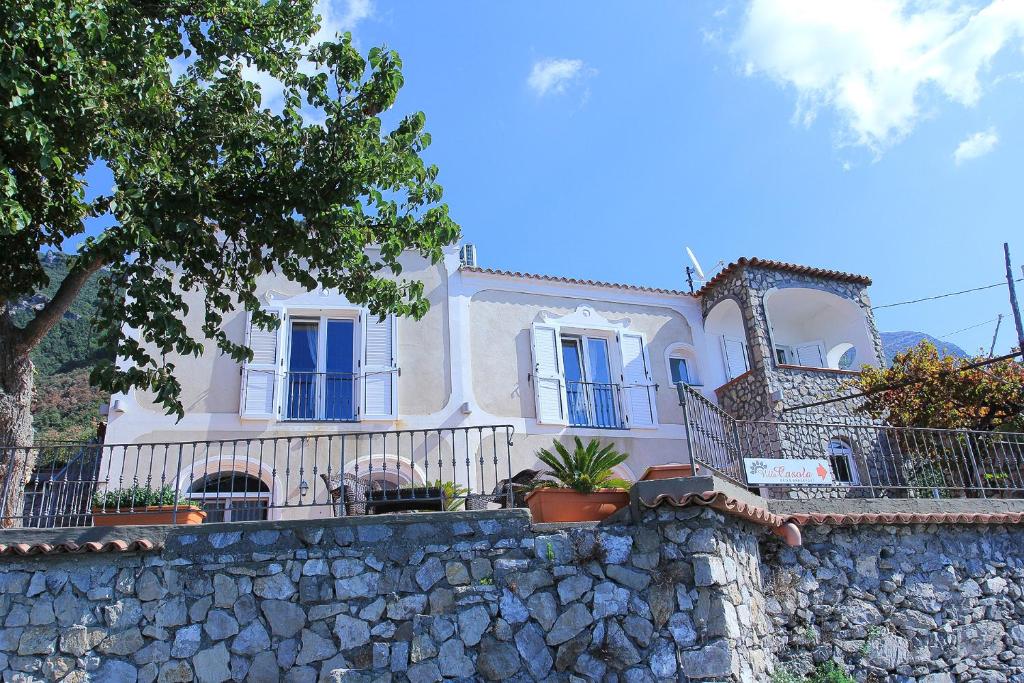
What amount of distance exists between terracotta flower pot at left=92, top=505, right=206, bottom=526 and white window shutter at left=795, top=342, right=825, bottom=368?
457 inches

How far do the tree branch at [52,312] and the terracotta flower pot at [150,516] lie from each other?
1817 millimetres

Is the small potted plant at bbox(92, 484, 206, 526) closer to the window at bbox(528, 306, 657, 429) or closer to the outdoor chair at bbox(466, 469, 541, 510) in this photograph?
the outdoor chair at bbox(466, 469, 541, 510)

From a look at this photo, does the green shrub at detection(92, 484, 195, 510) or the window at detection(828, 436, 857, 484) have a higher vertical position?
the window at detection(828, 436, 857, 484)

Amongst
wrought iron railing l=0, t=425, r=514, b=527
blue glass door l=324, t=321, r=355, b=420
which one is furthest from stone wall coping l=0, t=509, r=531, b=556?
blue glass door l=324, t=321, r=355, b=420

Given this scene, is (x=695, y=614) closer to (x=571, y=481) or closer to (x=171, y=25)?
(x=571, y=481)

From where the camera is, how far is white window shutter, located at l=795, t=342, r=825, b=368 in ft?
51.9

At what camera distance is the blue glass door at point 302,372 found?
11.8m

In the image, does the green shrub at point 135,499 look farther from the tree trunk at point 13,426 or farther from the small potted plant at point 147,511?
the tree trunk at point 13,426

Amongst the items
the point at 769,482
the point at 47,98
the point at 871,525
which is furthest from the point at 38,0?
the point at 871,525

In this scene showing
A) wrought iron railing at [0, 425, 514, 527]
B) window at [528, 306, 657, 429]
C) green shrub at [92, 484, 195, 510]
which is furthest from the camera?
window at [528, 306, 657, 429]

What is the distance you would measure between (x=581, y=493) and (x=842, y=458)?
7.55m

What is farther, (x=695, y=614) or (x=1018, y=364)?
(x=1018, y=364)

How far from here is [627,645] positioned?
6.80 meters

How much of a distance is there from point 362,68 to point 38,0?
3270 millimetres
